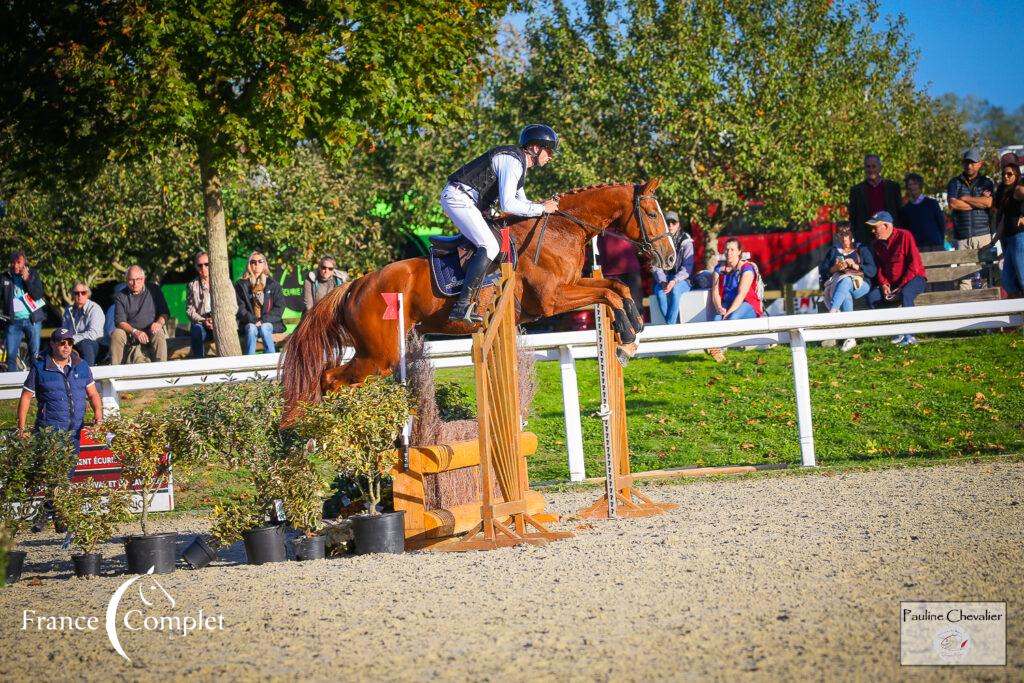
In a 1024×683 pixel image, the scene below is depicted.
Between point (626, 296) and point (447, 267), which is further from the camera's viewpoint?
point (447, 267)

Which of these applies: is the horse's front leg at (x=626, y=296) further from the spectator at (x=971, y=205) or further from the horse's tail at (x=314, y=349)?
the spectator at (x=971, y=205)

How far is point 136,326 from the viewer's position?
12.4 metres

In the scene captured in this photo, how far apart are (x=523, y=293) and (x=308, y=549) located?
308cm

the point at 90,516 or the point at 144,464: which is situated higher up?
the point at 144,464

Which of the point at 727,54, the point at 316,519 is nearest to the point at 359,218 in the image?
the point at 727,54

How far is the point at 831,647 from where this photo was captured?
3832 millimetres

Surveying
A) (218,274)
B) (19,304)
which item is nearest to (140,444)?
(218,274)

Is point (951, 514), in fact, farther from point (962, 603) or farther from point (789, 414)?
point (789, 414)

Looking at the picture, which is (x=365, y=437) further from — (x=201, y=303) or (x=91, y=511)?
(x=201, y=303)

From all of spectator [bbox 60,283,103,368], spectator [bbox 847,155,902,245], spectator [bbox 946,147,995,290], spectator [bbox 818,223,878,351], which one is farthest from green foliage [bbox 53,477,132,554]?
spectator [bbox 946,147,995,290]

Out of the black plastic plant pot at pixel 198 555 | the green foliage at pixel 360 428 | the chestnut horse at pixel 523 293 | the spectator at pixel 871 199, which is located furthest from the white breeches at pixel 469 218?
the spectator at pixel 871 199

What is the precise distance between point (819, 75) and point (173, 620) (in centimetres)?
2361

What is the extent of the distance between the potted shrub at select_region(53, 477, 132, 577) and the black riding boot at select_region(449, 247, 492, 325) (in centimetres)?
302

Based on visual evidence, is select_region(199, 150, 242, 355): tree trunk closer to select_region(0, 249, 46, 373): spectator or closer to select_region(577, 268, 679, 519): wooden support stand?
select_region(0, 249, 46, 373): spectator
